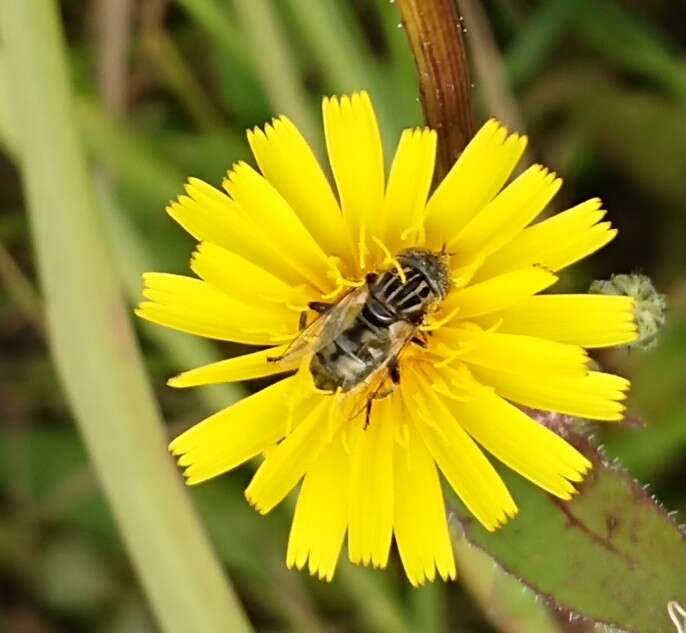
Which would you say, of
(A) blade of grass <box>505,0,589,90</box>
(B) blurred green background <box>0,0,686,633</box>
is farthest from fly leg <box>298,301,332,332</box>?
(A) blade of grass <box>505,0,589,90</box>

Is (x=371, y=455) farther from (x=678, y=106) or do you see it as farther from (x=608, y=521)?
(x=678, y=106)

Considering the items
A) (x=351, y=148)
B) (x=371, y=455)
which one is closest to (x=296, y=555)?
(x=371, y=455)

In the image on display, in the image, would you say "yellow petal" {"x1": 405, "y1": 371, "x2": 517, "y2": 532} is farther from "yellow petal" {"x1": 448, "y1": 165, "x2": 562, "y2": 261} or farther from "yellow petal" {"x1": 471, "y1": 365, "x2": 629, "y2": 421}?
"yellow petal" {"x1": 448, "y1": 165, "x2": 562, "y2": 261}

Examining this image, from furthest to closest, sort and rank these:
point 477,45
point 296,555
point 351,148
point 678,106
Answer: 1. point 678,106
2. point 477,45
3. point 296,555
4. point 351,148

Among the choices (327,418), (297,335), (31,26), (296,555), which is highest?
(31,26)

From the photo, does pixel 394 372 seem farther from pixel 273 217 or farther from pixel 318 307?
pixel 273 217

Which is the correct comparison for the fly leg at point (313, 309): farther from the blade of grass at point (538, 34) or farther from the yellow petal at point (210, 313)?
the blade of grass at point (538, 34)

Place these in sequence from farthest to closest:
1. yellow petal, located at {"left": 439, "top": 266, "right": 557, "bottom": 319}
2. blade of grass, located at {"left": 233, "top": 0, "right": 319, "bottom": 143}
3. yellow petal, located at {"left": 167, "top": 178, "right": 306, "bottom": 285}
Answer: blade of grass, located at {"left": 233, "top": 0, "right": 319, "bottom": 143}
yellow petal, located at {"left": 167, "top": 178, "right": 306, "bottom": 285}
yellow petal, located at {"left": 439, "top": 266, "right": 557, "bottom": 319}
